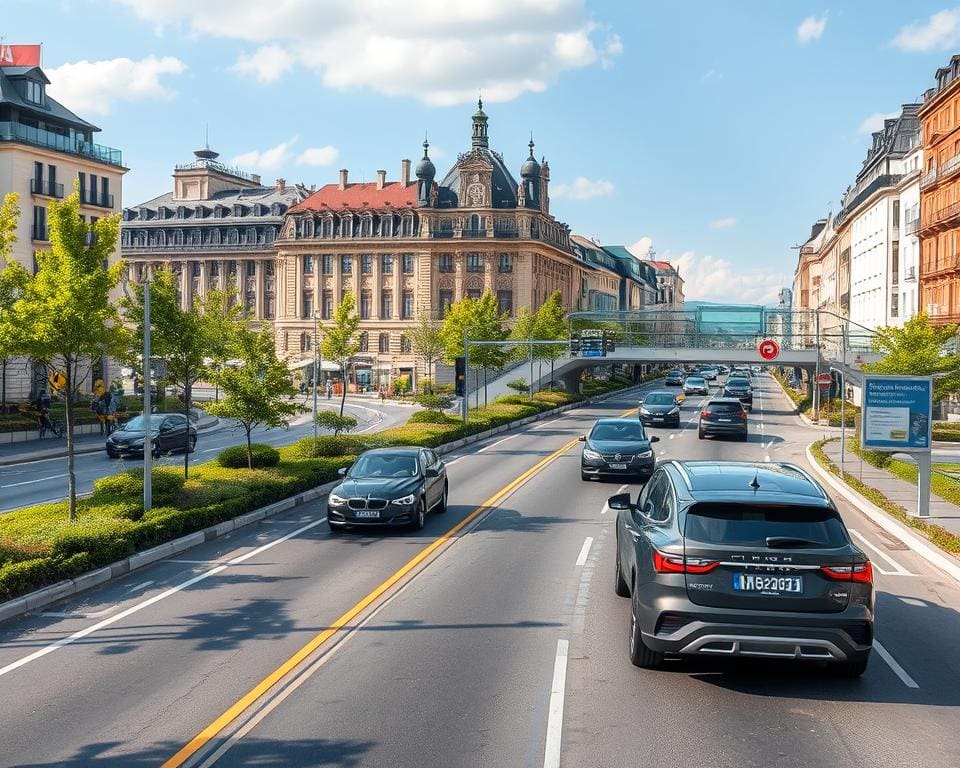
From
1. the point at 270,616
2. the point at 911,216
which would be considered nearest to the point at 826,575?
the point at 270,616

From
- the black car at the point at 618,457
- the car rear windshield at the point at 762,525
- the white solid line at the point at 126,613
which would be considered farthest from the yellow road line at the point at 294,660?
the black car at the point at 618,457

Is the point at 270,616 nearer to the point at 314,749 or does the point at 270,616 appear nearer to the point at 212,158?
the point at 314,749

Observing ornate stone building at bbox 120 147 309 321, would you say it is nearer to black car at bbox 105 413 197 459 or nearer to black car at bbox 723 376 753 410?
black car at bbox 723 376 753 410

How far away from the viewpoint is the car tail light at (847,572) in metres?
8.27

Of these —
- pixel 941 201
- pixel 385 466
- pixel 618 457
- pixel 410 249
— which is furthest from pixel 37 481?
pixel 410 249

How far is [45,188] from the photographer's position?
52.5 m

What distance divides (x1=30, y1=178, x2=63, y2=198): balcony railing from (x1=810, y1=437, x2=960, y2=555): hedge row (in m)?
42.4

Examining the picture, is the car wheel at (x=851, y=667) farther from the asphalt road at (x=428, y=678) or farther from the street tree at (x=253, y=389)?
the street tree at (x=253, y=389)

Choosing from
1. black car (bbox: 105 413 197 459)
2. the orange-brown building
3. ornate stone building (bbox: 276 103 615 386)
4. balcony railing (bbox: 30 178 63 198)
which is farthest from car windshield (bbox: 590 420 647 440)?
ornate stone building (bbox: 276 103 615 386)

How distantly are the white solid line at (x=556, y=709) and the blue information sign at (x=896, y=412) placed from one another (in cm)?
1230

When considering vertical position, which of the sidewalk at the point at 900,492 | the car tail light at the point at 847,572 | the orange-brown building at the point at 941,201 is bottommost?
the sidewalk at the point at 900,492

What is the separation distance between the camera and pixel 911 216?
197 ft

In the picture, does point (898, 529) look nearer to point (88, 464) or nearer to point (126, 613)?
point (126, 613)

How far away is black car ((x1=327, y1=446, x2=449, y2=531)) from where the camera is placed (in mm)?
17109
